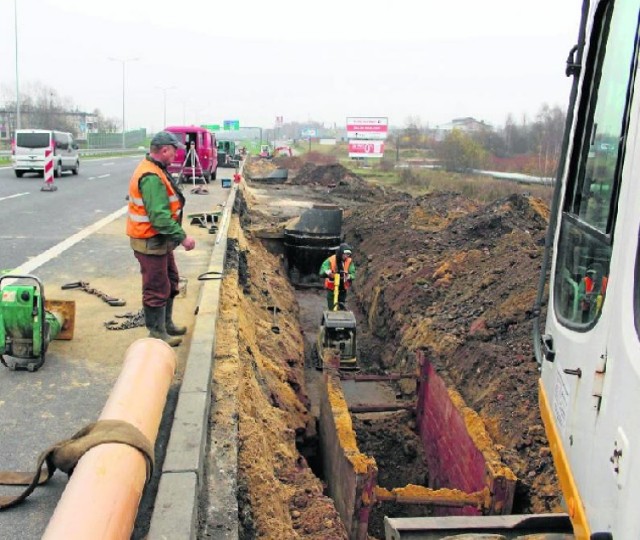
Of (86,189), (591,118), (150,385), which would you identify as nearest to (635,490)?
(591,118)

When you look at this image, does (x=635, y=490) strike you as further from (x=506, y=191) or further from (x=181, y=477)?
(x=506, y=191)

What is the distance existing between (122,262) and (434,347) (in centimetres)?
478

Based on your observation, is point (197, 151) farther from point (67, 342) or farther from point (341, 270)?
point (67, 342)

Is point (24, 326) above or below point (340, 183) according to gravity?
above

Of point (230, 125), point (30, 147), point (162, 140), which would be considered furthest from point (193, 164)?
point (230, 125)

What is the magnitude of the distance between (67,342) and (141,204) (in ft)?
5.04

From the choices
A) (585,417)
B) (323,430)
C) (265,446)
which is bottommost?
(323,430)

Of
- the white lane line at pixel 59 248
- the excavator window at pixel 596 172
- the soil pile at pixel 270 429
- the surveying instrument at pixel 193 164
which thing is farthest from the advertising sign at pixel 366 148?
the excavator window at pixel 596 172

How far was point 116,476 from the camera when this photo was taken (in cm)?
299

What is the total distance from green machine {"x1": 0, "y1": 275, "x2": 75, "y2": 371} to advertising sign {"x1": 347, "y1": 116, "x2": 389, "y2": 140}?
43539 mm

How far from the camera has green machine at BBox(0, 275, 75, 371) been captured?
4.91 meters

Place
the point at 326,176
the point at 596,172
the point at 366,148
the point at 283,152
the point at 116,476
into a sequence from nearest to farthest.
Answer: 1. the point at 116,476
2. the point at 596,172
3. the point at 326,176
4. the point at 366,148
5. the point at 283,152

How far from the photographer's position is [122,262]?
31.1 feet

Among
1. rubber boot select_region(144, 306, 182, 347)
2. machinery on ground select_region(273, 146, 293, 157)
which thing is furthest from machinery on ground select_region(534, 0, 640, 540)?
machinery on ground select_region(273, 146, 293, 157)
